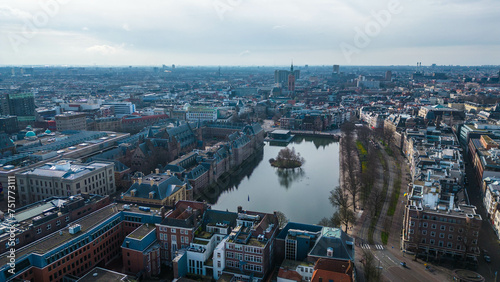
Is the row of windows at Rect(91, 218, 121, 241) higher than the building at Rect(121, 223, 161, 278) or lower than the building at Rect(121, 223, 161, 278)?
higher

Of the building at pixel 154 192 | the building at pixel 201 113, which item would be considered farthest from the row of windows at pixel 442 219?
the building at pixel 201 113

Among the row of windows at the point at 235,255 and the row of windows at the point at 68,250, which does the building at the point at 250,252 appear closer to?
the row of windows at the point at 235,255

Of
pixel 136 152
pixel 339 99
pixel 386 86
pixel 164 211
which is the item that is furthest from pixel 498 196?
pixel 386 86

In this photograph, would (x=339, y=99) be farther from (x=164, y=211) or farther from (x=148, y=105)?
(x=164, y=211)

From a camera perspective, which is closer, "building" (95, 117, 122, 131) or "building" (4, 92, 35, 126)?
"building" (95, 117, 122, 131)

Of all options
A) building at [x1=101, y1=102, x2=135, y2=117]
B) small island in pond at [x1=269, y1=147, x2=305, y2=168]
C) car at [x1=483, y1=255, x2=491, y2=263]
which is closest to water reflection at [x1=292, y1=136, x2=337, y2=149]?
small island in pond at [x1=269, y1=147, x2=305, y2=168]

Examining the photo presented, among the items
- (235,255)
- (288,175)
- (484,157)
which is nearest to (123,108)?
(288,175)

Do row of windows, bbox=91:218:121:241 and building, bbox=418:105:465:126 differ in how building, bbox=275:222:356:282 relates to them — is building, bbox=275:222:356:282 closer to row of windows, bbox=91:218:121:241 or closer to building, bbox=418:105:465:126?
row of windows, bbox=91:218:121:241

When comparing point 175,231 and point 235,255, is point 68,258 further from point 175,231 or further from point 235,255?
point 235,255
